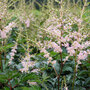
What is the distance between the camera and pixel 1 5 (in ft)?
6.00

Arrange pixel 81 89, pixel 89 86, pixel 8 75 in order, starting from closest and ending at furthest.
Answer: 1. pixel 8 75
2. pixel 81 89
3. pixel 89 86

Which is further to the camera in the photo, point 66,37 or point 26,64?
point 26,64

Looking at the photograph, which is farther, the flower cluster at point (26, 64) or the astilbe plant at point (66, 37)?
the flower cluster at point (26, 64)

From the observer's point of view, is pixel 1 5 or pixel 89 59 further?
pixel 89 59

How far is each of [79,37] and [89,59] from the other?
98cm

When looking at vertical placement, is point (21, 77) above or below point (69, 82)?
above

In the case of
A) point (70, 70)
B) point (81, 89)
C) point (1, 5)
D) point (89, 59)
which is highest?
point (1, 5)

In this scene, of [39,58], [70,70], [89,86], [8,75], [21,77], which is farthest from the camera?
[39,58]

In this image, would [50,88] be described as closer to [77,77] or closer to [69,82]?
[69,82]

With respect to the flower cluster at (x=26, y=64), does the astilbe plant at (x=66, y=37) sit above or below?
above

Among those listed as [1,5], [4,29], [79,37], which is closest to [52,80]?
[79,37]

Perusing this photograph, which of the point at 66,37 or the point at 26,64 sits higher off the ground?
the point at 66,37

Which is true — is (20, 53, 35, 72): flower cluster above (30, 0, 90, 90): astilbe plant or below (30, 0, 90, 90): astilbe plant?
below

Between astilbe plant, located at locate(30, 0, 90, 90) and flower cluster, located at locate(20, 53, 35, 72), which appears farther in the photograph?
flower cluster, located at locate(20, 53, 35, 72)
